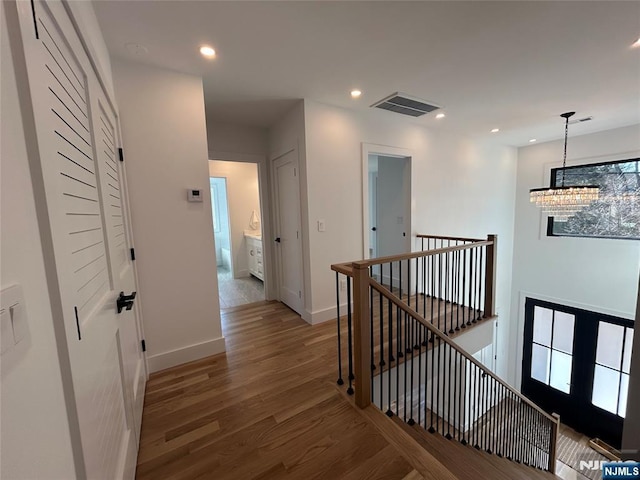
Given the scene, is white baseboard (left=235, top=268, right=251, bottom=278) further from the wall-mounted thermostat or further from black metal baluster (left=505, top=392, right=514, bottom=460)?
black metal baluster (left=505, top=392, right=514, bottom=460)

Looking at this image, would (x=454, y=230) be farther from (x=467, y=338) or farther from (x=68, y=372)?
(x=68, y=372)

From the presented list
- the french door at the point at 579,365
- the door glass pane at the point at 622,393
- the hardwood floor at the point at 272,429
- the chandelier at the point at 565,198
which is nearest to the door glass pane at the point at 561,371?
the french door at the point at 579,365

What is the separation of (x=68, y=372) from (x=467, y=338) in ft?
10.9

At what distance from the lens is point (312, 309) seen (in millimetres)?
3090

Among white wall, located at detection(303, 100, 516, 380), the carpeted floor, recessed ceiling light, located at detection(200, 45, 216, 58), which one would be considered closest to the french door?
white wall, located at detection(303, 100, 516, 380)

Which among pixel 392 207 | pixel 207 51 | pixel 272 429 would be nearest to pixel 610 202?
pixel 392 207

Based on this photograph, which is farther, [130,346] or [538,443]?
[538,443]

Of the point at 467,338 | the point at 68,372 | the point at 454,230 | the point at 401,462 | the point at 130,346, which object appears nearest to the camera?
the point at 68,372

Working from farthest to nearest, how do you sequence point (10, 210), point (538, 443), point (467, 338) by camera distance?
point (538, 443) < point (467, 338) < point (10, 210)

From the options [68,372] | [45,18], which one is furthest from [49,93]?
[68,372]

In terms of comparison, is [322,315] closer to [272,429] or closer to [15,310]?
[272,429]

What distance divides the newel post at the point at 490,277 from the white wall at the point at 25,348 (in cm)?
350

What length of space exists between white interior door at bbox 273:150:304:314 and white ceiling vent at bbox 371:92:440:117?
1.20 meters

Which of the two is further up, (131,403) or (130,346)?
(130,346)
